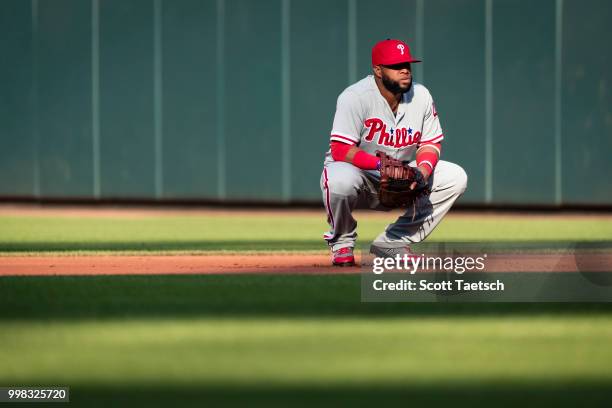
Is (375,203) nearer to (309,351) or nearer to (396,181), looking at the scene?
(396,181)

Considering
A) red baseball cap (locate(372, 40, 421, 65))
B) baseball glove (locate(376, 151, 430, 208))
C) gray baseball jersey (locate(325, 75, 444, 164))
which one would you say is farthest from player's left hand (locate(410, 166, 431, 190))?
red baseball cap (locate(372, 40, 421, 65))

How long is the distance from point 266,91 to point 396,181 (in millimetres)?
8706

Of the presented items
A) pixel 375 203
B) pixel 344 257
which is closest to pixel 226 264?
pixel 344 257

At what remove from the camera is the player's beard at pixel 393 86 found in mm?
7152

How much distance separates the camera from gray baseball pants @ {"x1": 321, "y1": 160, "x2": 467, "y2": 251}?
7.12 metres

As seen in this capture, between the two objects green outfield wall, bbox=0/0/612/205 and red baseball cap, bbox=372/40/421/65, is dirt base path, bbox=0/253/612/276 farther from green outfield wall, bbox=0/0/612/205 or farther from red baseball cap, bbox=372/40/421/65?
green outfield wall, bbox=0/0/612/205

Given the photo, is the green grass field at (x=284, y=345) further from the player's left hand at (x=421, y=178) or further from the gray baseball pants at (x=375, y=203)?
the player's left hand at (x=421, y=178)

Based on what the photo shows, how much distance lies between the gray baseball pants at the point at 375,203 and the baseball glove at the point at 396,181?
0.13 meters

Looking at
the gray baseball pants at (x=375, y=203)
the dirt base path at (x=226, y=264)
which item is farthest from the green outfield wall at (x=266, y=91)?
the gray baseball pants at (x=375, y=203)

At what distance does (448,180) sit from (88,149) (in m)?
9.36

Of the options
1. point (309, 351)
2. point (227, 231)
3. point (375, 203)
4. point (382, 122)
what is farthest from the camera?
point (227, 231)

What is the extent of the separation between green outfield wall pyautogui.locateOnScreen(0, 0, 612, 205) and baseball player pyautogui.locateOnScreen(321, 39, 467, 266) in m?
7.80

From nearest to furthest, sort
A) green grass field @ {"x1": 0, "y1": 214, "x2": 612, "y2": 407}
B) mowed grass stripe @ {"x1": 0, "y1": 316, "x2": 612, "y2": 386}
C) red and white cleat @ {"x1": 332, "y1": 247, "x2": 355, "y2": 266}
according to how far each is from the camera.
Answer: green grass field @ {"x1": 0, "y1": 214, "x2": 612, "y2": 407}
mowed grass stripe @ {"x1": 0, "y1": 316, "x2": 612, "y2": 386}
red and white cleat @ {"x1": 332, "y1": 247, "x2": 355, "y2": 266}

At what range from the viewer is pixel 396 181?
6996 millimetres
